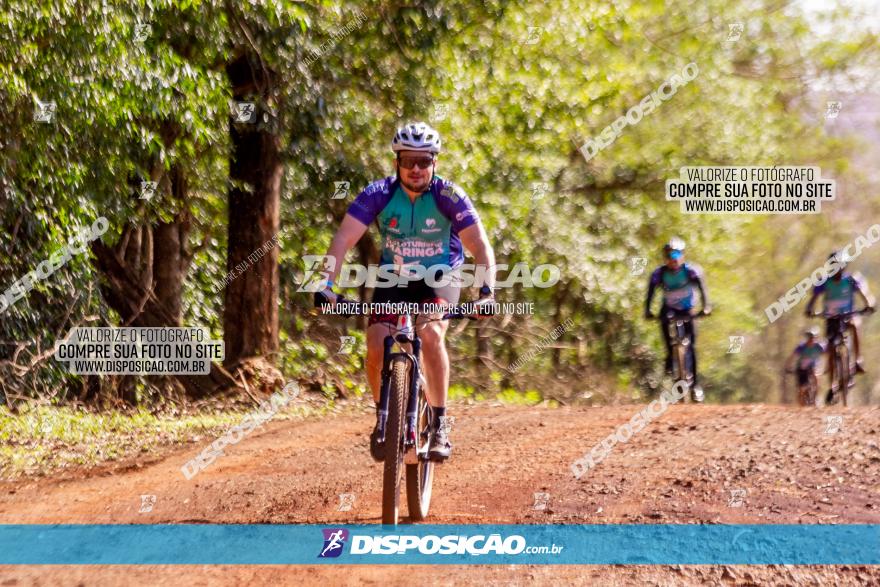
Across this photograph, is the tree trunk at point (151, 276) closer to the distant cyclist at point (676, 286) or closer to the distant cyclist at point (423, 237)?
the distant cyclist at point (676, 286)

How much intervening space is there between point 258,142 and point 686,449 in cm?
829

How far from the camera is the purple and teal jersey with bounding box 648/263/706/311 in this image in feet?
48.8

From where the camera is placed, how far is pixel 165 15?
528 inches

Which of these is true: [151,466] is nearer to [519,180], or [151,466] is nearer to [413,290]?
[413,290]

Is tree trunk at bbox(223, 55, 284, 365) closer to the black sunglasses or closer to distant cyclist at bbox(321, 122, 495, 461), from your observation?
distant cyclist at bbox(321, 122, 495, 461)

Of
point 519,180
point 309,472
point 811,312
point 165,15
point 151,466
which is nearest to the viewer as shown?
point 309,472

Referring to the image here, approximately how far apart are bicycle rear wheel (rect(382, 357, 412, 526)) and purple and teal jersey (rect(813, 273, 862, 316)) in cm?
968

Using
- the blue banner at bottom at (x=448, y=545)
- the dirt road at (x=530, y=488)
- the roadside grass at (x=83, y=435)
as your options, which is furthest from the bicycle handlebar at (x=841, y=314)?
the blue banner at bottom at (x=448, y=545)

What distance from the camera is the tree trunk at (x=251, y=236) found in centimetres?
1606

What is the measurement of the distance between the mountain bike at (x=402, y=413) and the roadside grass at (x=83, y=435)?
4599 mm

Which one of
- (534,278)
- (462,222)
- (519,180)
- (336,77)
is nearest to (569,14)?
(519,180)

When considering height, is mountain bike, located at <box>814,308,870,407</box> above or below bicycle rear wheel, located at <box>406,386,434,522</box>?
above

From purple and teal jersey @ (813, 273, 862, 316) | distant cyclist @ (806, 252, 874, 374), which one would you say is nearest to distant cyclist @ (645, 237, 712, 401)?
distant cyclist @ (806, 252, 874, 374)

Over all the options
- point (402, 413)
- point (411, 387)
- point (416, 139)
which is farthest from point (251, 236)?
point (402, 413)
